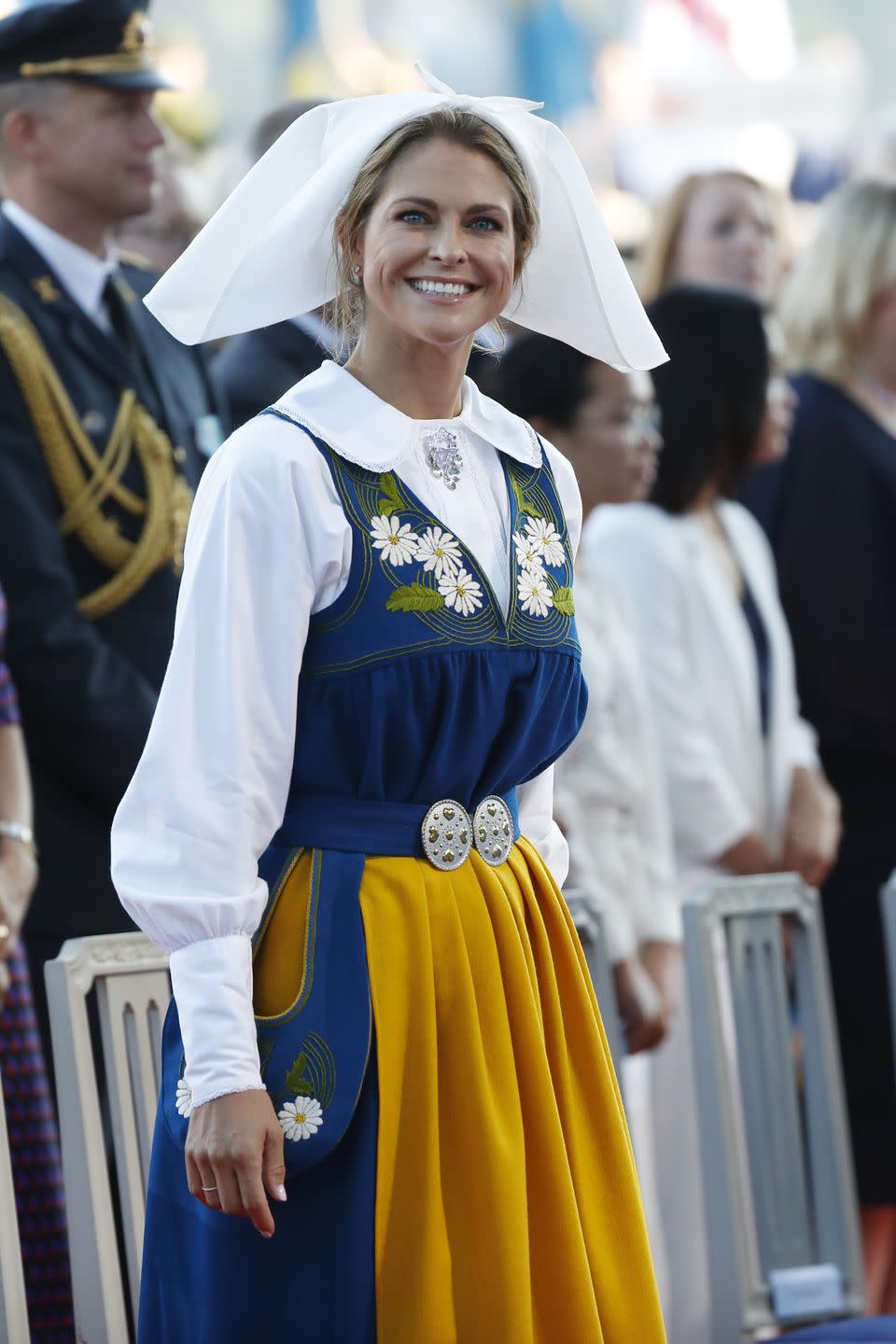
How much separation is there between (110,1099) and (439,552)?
693 millimetres

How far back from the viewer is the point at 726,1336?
2.10 metres

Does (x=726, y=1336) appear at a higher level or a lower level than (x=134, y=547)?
lower

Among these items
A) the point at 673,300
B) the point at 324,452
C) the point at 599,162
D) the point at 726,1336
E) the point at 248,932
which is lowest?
the point at 726,1336

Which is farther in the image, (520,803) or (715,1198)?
(715,1198)

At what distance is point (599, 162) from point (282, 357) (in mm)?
12467

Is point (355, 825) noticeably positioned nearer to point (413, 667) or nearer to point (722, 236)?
point (413, 667)

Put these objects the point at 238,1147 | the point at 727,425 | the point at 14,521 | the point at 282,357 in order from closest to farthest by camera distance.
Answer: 1. the point at 238,1147
2. the point at 14,521
3. the point at 282,357
4. the point at 727,425

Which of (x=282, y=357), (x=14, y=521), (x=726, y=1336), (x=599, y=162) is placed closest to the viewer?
(x=726, y=1336)

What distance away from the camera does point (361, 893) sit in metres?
1.50

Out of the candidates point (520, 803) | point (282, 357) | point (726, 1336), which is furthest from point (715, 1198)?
point (282, 357)

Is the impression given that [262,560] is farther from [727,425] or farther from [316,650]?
[727,425]

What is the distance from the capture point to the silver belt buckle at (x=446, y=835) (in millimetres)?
1527

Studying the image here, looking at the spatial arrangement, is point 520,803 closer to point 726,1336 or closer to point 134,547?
point 726,1336

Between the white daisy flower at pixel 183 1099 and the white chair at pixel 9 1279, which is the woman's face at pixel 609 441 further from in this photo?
the white daisy flower at pixel 183 1099
